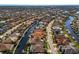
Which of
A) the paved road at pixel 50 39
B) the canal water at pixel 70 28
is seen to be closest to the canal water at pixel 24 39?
the paved road at pixel 50 39

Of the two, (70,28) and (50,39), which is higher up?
(70,28)

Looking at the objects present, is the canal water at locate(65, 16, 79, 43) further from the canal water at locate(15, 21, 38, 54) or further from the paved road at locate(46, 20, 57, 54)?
the canal water at locate(15, 21, 38, 54)

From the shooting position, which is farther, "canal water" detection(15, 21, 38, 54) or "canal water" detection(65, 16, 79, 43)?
"canal water" detection(65, 16, 79, 43)

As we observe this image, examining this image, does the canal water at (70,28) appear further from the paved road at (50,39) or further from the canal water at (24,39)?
the canal water at (24,39)

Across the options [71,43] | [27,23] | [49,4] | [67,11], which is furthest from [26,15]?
[71,43]

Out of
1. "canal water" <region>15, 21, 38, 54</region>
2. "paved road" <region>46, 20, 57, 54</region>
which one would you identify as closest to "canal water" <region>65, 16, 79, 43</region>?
"paved road" <region>46, 20, 57, 54</region>

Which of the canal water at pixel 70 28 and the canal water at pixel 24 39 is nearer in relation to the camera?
the canal water at pixel 24 39

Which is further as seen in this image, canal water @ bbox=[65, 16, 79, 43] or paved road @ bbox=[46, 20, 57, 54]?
canal water @ bbox=[65, 16, 79, 43]

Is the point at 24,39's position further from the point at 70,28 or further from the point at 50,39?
the point at 70,28

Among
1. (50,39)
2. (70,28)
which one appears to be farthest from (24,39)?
(70,28)

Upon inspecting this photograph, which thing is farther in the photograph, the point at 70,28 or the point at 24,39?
the point at 70,28

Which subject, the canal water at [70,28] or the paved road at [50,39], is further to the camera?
the canal water at [70,28]

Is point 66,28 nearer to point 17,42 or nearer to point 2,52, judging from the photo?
point 17,42
